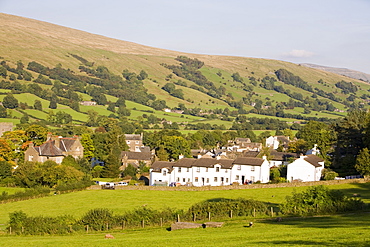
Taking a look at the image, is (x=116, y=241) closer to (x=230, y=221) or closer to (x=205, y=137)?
(x=230, y=221)

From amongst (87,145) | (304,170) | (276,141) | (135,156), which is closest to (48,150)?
(87,145)

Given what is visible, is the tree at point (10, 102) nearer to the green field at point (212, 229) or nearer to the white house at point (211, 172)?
the white house at point (211, 172)

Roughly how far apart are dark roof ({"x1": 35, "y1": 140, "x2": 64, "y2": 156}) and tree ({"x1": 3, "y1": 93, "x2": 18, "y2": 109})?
84.8 m

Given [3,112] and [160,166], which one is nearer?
[160,166]

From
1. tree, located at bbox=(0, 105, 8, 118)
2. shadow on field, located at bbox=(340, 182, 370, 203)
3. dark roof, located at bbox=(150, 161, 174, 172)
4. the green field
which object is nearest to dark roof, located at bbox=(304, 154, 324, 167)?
shadow on field, located at bbox=(340, 182, 370, 203)

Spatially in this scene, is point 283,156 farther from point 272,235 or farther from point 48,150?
point 272,235

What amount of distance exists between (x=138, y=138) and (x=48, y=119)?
4733 cm

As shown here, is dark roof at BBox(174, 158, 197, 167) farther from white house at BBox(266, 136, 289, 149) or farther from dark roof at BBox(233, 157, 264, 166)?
white house at BBox(266, 136, 289, 149)

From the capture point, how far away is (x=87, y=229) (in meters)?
42.4

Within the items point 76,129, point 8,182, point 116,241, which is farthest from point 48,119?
point 116,241

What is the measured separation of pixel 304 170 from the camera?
79250mm

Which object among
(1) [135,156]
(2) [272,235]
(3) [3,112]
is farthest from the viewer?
(3) [3,112]

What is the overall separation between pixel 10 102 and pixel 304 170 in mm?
130292

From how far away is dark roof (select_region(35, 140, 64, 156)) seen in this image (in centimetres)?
9997
